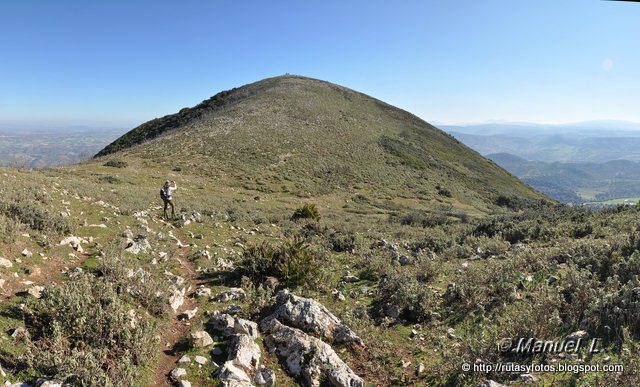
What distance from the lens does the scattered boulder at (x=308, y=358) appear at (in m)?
5.24

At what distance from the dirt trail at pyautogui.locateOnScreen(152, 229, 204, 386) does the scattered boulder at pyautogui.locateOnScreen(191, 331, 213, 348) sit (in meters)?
0.20

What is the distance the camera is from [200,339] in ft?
19.1

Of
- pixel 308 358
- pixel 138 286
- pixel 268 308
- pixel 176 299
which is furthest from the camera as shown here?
pixel 176 299

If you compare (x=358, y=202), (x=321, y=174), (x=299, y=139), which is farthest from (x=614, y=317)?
(x=299, y=139)

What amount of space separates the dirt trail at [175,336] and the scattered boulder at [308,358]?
4.86 ft

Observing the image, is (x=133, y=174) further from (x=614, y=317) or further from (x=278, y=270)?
(x=614, y=317)

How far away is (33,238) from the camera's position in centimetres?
834

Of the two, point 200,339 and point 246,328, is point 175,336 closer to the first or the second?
point 200,339

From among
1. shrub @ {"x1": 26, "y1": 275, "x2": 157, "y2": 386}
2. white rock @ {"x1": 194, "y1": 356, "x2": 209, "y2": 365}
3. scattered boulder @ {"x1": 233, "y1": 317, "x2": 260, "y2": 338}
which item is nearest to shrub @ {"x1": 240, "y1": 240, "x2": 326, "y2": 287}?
scattered boulder @ {"x1": 233, "y1": 317, "x2": 260, "y2": 338}

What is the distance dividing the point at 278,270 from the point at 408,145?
64377mm

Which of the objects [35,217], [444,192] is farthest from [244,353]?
[444,192]

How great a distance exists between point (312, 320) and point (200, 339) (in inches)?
77.5

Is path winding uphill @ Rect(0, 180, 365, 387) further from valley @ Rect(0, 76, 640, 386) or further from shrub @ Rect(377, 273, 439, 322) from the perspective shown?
shrub @ Rect(377, 273, 439, 322)

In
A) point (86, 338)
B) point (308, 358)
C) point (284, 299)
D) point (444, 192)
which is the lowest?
point (444, 192)
